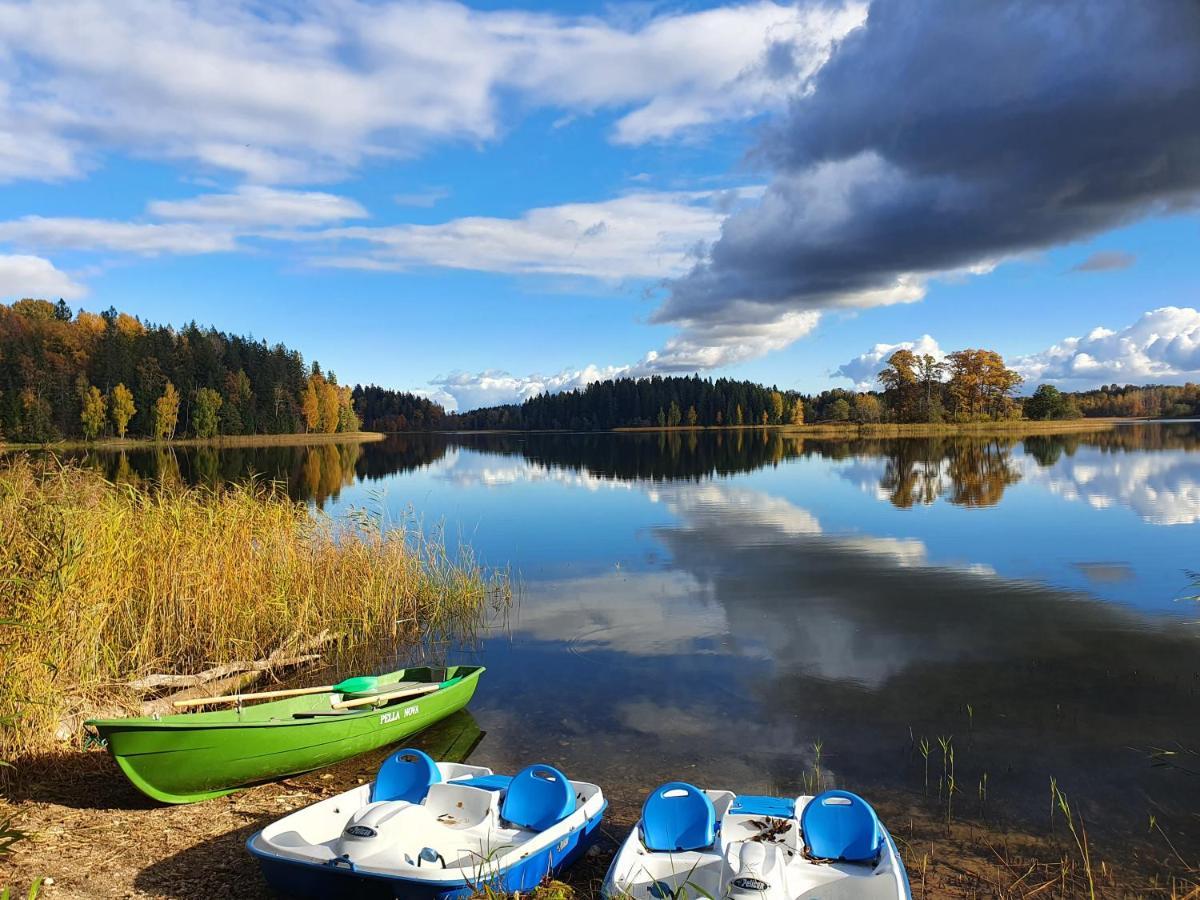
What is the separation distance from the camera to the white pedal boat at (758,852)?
5.71m

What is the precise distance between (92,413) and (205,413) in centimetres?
1526

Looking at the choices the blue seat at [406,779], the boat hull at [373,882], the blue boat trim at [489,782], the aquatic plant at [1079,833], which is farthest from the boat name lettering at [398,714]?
the aquatic plant at [1079,833]

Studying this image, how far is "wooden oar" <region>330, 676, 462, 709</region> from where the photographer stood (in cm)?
966

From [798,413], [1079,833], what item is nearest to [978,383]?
[798,413]

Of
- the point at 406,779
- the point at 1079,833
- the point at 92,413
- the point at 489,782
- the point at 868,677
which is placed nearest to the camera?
the point at 406,779

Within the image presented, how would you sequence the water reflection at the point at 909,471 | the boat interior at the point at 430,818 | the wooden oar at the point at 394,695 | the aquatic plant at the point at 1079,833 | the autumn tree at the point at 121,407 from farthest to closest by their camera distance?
the autumn tree at the point at 121,407, the water reflection at the point at 909,471, the wooden oar at the point at 394,695, the aquatic plant at the point at 1079,833, the boat interior at the point at 430,818

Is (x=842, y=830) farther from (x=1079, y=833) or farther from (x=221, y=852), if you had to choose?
(x=221, y=852)

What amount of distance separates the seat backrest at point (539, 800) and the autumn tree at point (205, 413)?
11901cm

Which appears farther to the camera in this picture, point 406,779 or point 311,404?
point 311,404

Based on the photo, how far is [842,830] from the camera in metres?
6.33

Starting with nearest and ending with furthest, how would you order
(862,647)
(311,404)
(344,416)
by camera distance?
(862,647) < (311,404) < (344,416)

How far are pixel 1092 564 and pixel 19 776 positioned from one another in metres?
23.7

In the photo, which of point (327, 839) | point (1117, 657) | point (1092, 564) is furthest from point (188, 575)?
point (1092, 564)

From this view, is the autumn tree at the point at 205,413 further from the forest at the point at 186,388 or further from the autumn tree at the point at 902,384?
the autumn tree at the point at 902,384
